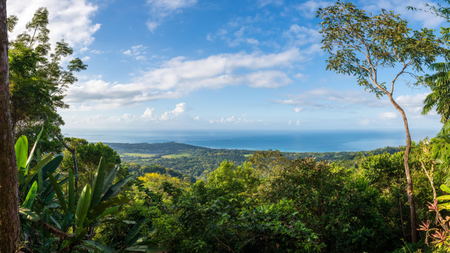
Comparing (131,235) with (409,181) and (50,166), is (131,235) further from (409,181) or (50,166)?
(409,181)

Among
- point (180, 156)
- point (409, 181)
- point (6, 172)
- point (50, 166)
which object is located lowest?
point (180, 156)

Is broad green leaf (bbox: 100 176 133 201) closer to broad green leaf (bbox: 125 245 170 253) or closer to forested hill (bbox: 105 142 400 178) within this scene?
broad green leaf (bbox: 125 245 170 253)

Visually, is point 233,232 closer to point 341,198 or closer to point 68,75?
point 341,198

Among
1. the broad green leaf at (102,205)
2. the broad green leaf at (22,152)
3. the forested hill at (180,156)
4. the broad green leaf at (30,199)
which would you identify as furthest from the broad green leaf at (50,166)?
the forested hill at (180,156)

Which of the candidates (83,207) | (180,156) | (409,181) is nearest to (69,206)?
(83,207)

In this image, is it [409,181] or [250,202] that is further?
[409,181]

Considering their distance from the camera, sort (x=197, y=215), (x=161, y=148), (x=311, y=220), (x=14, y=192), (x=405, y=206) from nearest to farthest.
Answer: (x=14, y=192) < (x=197, y=215) < (x=311, y=220) < (x=405, y=206) < (x=161, y=148)

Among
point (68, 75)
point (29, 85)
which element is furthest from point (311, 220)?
point (68, 75)
